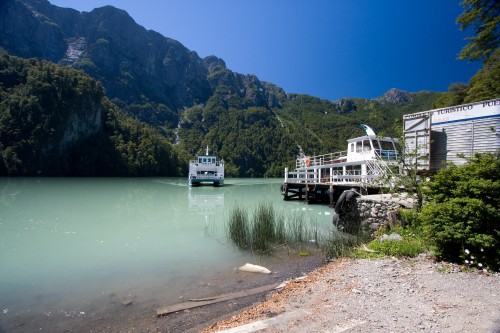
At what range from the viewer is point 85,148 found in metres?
86.6

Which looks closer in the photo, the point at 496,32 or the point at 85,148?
the point at 496,32

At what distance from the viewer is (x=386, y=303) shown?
14.0 ft

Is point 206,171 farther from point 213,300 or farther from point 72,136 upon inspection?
point 72,136

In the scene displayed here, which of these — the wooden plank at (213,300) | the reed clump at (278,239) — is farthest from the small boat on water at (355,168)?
the wooden plank at (213,300)

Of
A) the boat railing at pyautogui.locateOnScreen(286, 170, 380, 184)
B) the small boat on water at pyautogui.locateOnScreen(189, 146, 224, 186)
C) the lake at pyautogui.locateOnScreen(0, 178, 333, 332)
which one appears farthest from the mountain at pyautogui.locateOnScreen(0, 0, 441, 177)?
the lake at pyautogui.locateOnScreen(0, 178, 333, 332)

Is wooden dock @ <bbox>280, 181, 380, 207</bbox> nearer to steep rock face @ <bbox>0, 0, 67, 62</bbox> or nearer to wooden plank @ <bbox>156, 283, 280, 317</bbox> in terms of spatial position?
wooden plank @ <bbox>156, 283, 280, 317</bbox>

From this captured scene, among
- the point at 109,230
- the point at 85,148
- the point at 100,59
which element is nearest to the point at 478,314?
the point at 109,230

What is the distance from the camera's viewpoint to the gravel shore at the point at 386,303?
360 cm

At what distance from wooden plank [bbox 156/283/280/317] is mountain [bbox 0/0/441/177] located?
84.7m

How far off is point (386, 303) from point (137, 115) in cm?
17760

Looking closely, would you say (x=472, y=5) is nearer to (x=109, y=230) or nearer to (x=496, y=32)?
(x=496, y=32)

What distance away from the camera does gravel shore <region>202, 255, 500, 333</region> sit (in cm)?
360

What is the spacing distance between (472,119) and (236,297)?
10509 millimetres

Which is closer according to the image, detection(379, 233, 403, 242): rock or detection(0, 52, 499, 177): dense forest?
detection(379, 233, 403, 242): rock
